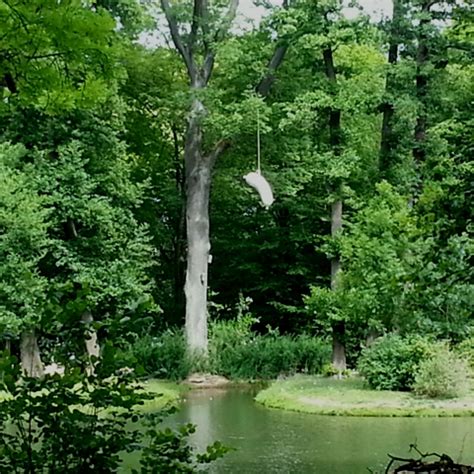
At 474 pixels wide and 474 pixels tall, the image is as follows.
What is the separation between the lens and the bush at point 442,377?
36.5ft

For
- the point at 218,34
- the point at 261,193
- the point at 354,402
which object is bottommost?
the point at 354,402

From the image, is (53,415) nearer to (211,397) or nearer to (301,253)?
(211,397)

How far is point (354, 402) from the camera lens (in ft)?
35.7

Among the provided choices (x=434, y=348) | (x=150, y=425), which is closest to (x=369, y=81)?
(x=434, y=348)

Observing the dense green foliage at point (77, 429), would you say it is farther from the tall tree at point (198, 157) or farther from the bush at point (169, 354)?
the tall tree at point (198, 157)

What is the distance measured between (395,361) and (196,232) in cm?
612

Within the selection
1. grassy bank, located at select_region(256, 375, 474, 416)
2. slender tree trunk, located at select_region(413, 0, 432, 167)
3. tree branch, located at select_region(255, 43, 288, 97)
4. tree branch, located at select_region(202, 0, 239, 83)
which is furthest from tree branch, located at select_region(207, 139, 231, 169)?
grassy bank, located at select_region(256, 375, 474, 416)

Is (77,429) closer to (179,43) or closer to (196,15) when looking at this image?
(196,15)

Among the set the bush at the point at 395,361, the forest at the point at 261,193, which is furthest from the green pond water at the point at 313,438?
the bush at the point at 395,361

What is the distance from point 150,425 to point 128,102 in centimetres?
1740

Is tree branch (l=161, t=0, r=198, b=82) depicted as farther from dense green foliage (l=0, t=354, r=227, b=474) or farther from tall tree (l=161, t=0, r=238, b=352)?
dense green foliage (l=0, t=354, r=227, b=474)

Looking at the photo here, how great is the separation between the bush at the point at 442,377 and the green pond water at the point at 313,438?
1447mm

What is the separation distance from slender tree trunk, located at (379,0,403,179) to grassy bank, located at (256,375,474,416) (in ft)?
18.2

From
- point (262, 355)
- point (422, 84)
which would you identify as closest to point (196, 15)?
point (422, 84)
